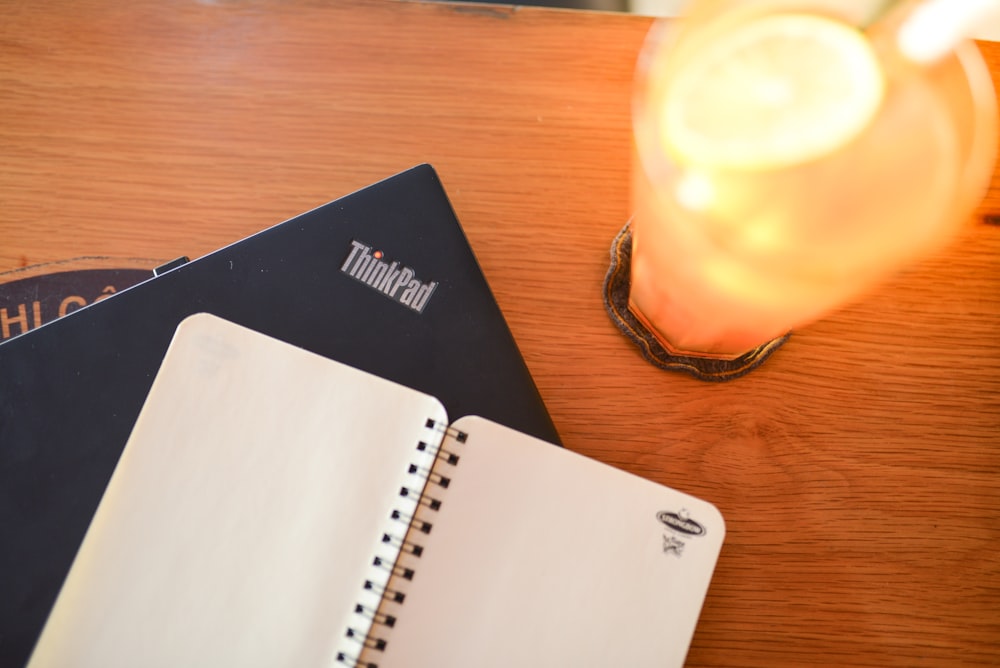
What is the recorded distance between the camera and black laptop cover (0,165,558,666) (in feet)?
1.41

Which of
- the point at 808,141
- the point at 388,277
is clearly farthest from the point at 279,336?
the point at 808,141

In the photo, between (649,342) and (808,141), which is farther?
(649,342)

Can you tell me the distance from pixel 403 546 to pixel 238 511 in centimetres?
10

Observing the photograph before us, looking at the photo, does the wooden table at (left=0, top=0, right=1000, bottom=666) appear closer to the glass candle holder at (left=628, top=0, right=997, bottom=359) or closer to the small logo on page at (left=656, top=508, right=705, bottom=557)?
the small logo on page at (left=656, top=508, right=705, bottom=557)

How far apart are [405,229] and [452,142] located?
0.09 meters

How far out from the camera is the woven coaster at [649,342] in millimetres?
456

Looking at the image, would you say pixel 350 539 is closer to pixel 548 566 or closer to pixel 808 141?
pixel 548 566

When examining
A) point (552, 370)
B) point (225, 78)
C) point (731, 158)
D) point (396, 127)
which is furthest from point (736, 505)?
point (225, 78)

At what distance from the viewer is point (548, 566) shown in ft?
1.29

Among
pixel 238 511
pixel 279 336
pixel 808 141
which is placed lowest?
pixel 238 511

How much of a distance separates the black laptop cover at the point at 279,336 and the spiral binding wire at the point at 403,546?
51 mm

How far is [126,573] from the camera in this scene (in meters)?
0.38

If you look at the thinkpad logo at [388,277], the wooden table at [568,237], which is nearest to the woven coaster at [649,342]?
the wooden table at [568,237]

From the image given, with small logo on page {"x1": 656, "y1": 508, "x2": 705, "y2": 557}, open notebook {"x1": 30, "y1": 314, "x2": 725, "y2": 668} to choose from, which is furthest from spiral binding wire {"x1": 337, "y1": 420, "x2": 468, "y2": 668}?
small logo on page {"x1": 656, "y1": 508, "x2": 705, "y2": 557}
